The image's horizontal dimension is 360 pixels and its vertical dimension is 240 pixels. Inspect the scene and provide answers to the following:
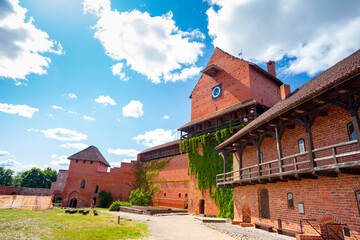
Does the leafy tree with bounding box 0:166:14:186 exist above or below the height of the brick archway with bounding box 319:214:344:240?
above

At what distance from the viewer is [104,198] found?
3506 cm

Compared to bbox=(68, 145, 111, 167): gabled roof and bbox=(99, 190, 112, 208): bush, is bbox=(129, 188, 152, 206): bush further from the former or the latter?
bbox=(68, 145, 111, 167): gabled roof

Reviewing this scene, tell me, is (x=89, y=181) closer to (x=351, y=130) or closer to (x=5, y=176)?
(x=351, y=130)

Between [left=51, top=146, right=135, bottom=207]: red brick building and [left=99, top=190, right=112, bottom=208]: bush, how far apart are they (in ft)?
2.32

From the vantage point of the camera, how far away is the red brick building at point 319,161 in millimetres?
7465

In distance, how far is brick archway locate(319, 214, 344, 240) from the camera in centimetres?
814

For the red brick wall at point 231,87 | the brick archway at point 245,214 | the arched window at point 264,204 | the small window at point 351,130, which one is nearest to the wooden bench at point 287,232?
the arched window at point 264,204

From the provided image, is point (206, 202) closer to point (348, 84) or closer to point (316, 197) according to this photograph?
point (316, 197)

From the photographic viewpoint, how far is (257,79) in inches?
858

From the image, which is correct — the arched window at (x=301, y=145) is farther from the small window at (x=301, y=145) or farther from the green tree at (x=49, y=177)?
the green tree at (x=49, y=177)

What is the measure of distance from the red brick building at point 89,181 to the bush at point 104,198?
0.71 metres

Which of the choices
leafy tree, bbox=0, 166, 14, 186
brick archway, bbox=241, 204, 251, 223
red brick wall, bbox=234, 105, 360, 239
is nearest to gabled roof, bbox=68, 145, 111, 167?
brick archway, bbox=241, 204, 251, 223

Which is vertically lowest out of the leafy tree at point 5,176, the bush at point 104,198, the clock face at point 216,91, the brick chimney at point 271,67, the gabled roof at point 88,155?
the bush at point 104,198

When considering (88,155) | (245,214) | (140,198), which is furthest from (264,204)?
(88,155)
